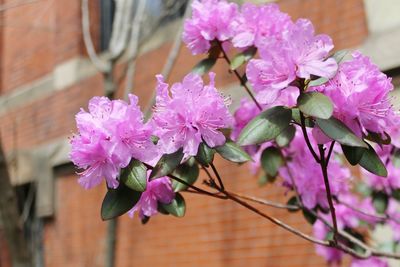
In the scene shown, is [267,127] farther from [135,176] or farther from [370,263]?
[370,263]

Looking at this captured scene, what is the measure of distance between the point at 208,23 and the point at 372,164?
0.83 metres

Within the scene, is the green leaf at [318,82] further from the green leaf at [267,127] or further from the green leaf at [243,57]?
the green leaf at [243,57]

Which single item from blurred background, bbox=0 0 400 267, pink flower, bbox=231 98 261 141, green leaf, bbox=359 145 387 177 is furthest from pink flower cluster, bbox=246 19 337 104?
blurred background, bbox=0 0 400 267

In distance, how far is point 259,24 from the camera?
179 centimetres

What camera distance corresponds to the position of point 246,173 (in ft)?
12.4

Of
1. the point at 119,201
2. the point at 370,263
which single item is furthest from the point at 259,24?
the point at 370,263

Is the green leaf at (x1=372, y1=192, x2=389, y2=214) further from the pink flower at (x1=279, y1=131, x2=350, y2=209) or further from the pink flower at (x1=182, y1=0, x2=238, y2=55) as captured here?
the pink flower at (x1=182, y1=0, x2=238, y2=55)

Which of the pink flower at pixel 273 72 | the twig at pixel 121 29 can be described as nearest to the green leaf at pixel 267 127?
the pink flower at pixel 273 72

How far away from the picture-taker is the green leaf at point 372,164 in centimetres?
124

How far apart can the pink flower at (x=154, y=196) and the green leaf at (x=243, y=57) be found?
0.55m

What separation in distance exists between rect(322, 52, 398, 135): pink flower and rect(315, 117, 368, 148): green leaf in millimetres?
63

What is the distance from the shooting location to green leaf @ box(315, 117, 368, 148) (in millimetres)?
1137

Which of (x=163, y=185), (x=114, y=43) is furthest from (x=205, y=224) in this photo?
(x=163, y=185)

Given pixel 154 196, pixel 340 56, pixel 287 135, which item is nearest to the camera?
pixel 340 56
